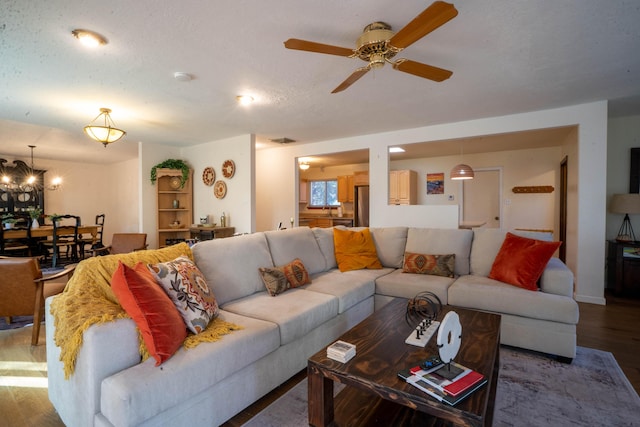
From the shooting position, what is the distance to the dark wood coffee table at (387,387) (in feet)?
3.97

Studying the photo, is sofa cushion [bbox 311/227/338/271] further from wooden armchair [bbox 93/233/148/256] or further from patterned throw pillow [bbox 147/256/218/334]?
wooden armchair [bbox 93/233/148/256]

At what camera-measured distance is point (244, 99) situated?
350cm

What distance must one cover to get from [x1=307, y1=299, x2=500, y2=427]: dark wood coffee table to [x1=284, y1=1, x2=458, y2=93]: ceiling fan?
1.73 metres

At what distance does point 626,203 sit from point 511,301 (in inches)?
118

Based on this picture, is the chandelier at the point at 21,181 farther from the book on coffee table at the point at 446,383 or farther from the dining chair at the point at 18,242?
the book on coffee table at the point at 446,383

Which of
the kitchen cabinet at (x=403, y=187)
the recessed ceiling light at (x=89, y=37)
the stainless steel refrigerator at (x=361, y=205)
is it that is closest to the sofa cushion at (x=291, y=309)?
the recessed ceiling light at (x=89, y=37)

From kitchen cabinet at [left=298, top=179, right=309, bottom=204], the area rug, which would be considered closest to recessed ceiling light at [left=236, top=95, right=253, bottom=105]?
the area rug

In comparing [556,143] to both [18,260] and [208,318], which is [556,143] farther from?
[18,260]

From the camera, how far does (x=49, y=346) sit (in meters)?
1.76

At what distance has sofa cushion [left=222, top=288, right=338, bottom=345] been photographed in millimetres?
2033

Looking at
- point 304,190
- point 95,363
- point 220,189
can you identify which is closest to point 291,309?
point 95,363

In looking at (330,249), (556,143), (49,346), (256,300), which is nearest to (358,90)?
(330,249)

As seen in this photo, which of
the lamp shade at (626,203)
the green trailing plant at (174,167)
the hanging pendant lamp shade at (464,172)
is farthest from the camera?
the green trailing plant at (174,167)

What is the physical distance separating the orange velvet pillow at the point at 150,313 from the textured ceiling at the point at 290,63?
160 centimetres
